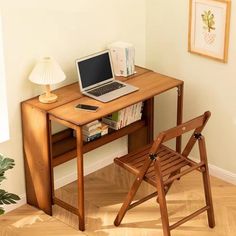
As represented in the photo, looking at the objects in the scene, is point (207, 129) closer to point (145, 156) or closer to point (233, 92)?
point (233, 92)

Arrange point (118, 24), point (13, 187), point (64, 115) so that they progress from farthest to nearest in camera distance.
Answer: point (118, 24) < point (13, 187) < point (64, 115)

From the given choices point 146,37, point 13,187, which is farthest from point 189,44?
point 13,187

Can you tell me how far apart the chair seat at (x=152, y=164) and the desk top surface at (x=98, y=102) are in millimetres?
328

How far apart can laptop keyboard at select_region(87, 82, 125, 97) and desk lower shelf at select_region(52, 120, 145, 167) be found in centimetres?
34

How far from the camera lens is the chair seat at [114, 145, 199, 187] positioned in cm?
423

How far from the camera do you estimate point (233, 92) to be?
4762mm

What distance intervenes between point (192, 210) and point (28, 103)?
4.42 feet

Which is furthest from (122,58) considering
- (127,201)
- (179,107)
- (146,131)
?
(127,201)

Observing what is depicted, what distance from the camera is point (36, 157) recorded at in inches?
178

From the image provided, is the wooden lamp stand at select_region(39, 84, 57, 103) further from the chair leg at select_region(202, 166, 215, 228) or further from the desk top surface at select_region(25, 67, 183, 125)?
the chair leg at select_region(202, 166, 215, 228)

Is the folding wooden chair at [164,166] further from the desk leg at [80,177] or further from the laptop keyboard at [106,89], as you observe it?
the laptop keyboard at [106,89]

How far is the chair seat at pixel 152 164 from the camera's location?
4.23 meters

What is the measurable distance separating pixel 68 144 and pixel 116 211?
0.57m

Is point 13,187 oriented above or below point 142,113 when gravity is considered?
below
